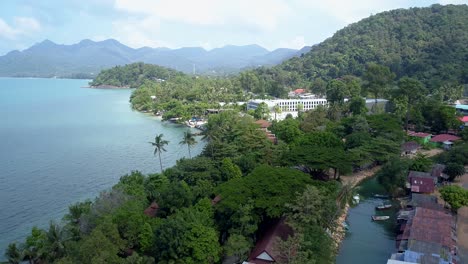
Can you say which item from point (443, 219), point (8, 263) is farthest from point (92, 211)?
point (443, 219)

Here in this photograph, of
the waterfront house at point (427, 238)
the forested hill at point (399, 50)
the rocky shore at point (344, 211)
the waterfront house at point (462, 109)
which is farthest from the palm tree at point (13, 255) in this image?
the forested hill at point (399, 50)

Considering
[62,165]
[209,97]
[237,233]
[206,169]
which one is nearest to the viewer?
[237,233]

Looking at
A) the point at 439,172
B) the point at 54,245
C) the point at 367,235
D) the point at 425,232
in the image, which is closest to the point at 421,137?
the point at 439,172

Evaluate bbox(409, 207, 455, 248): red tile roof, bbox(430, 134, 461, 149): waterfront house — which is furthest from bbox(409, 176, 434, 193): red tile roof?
bbox(430, 134, 461, 149): waterfront house

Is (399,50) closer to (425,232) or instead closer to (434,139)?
(434,139)

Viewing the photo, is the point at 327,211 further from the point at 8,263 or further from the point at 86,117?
the point at 86,117

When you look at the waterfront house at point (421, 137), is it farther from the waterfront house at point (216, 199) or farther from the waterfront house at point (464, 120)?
the waterfront house at point (216, 199)

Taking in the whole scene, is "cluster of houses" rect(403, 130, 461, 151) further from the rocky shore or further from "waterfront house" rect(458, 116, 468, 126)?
the rocky shore
